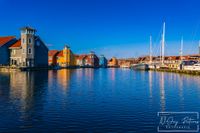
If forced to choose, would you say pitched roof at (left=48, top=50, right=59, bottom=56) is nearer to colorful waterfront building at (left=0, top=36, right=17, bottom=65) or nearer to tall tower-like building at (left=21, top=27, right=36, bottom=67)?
colorful waterfront building at (left=0, top=36, right=17, bottom=65)

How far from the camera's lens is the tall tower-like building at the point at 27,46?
104875 millimetres

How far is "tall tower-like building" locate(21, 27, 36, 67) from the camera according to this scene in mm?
104875

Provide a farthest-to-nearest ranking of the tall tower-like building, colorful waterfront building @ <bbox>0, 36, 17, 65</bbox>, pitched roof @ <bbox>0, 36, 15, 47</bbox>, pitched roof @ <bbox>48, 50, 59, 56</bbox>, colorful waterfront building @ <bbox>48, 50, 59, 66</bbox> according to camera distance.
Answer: pitched roof @ <bbox>48, 50, 59, 56</bbox>
colorful waterfront building @ <bbox>48, 50, 59, 66</bbox>
pitched roof @ <bbox>0, 36, 15, 47</bbox>
colorful waterfront building @ <bbox>0, 36, 17, 65</bbox>
the tall tower-like building

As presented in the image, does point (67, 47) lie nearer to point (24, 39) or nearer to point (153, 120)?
point (24, 39)

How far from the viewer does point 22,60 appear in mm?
105312

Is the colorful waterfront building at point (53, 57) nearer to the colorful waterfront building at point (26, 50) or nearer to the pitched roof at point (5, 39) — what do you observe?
the pitched roof at point (5, 39)

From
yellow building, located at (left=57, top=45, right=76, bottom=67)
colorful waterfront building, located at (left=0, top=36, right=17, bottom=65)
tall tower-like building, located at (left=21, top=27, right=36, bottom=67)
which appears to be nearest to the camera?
tall tower-like building, located at (left=21, top=27, right=36, bottom=67)

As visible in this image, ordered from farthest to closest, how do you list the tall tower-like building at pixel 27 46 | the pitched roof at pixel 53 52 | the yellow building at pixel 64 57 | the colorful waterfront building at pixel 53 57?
the yellow building at pixel 64 57 → the pitched roof at pixel 53 52 → the colorful waterfront building at pixel 53 57 → the tall tower-like building at pixel 27 46

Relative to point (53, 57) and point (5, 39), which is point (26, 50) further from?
point (53, 57)

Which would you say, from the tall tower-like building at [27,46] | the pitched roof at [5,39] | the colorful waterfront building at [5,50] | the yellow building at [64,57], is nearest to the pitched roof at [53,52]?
the yellow building at [64,57]

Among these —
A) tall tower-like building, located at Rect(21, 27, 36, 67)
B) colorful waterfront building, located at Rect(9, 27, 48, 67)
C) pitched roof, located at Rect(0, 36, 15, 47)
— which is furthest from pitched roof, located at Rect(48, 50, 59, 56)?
tall tower-like building, located at Rect(21, 27, 36, 67)

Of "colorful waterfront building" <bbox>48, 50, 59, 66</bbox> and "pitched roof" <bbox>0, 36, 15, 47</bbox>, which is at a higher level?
"pitched roof" <bbox>0, 36, 15, 47</bbox>

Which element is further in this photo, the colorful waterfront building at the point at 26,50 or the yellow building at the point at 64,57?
the yellow building at the point at 64,57

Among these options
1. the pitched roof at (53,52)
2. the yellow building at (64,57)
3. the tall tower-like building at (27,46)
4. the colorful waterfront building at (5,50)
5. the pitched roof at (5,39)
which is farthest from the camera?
the yellow building at (64,57)
